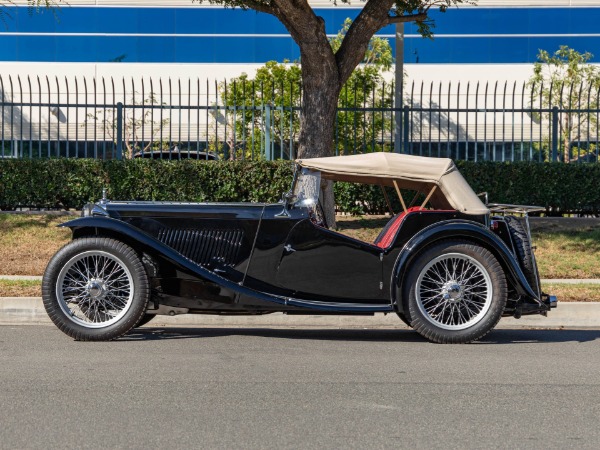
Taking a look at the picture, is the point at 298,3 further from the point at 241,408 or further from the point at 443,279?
the point at 241,408

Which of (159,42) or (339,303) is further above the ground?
(159,42)

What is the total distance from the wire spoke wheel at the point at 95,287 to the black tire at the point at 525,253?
333cm

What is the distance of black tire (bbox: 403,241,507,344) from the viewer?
26.0 ft

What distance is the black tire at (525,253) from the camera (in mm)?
8148

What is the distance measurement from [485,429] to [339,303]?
2.90m

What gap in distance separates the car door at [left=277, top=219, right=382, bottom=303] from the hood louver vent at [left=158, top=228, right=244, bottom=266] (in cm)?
43

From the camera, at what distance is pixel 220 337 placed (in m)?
8.41

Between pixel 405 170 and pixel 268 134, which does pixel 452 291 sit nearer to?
pixel 405 170

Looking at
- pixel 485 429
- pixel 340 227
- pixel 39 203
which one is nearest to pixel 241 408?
pixel 485 429

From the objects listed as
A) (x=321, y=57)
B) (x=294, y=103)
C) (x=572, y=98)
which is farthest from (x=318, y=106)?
(x=572, y=98)

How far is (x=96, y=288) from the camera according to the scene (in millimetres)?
7855

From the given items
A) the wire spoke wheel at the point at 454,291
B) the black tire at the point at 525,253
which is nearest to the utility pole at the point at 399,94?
the black tire at the point at 525,253

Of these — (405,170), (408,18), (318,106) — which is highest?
(408,18)

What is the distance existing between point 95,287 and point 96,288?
0.04ft
